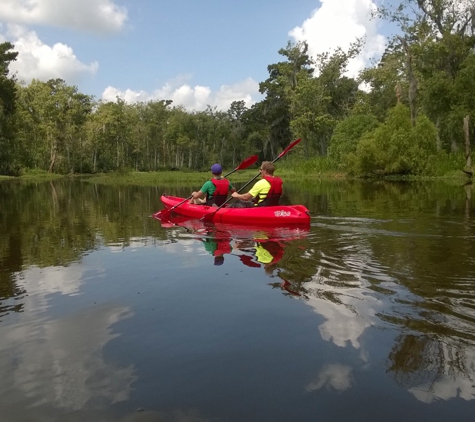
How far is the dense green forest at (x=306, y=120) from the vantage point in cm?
3180

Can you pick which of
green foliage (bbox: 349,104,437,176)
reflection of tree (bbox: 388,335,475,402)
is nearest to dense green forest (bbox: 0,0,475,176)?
green foliage (bbox: 349,104,437,176)

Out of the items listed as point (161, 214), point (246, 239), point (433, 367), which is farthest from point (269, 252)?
point (161, 214)

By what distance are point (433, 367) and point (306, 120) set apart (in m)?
44.0

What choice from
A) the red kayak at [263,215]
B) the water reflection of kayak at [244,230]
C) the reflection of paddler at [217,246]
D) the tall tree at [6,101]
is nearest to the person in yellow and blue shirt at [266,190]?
the red kayak at [263,215]

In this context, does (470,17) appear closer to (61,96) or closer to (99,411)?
(99,411)

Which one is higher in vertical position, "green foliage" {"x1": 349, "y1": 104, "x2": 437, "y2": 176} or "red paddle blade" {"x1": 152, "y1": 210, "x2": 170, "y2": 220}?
"green foliage" {"x1": 349, "y1": 104, "x2": 437, "y2": 176}

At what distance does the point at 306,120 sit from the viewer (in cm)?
4612

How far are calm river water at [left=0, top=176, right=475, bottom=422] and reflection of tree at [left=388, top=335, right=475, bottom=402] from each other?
12mm

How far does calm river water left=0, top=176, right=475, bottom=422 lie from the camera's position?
3.20 m

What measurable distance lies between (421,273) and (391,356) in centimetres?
277

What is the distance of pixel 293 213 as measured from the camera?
10703 mm

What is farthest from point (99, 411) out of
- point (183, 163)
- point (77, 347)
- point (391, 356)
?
point (183, 163)

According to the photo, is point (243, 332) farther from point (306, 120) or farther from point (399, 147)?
point (306, 120)

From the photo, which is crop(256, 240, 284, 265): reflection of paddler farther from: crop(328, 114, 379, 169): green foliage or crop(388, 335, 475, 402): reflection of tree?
crop(328, 114, 379, 169): green foliage
